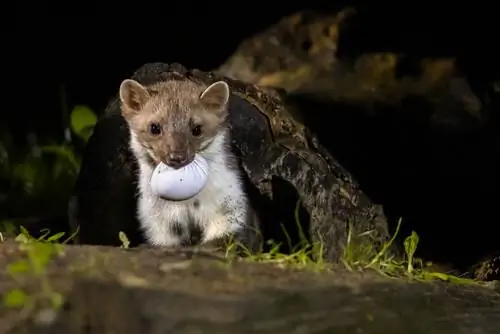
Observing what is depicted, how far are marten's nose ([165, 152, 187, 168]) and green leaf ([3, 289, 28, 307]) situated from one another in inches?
72.3

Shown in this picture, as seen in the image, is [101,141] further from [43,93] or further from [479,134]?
[43,93]

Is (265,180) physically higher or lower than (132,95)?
lower

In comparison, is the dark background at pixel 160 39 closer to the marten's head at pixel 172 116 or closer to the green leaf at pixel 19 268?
the marten's head at pixel 172 116

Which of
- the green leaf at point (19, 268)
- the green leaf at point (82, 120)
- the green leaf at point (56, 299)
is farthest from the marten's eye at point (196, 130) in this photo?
the green leaf at point (82, 120)

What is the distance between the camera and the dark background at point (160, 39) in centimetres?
667

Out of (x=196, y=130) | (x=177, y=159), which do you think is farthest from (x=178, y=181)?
(x=196, y=130)

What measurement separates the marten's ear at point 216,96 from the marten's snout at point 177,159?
43 cm

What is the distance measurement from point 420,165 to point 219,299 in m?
3.66

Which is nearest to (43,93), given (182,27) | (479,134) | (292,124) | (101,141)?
(182,27)

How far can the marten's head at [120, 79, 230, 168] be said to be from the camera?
4.77 metres

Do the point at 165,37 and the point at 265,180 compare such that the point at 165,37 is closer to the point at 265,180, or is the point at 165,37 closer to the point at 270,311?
the point at 265,180

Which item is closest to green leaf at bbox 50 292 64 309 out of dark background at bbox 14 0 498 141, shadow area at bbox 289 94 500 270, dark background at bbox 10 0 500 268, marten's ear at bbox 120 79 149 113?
marten's ear at bbox 120 79 149 113

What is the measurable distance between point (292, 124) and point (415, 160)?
123cm

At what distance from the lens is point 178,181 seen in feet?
15.4
